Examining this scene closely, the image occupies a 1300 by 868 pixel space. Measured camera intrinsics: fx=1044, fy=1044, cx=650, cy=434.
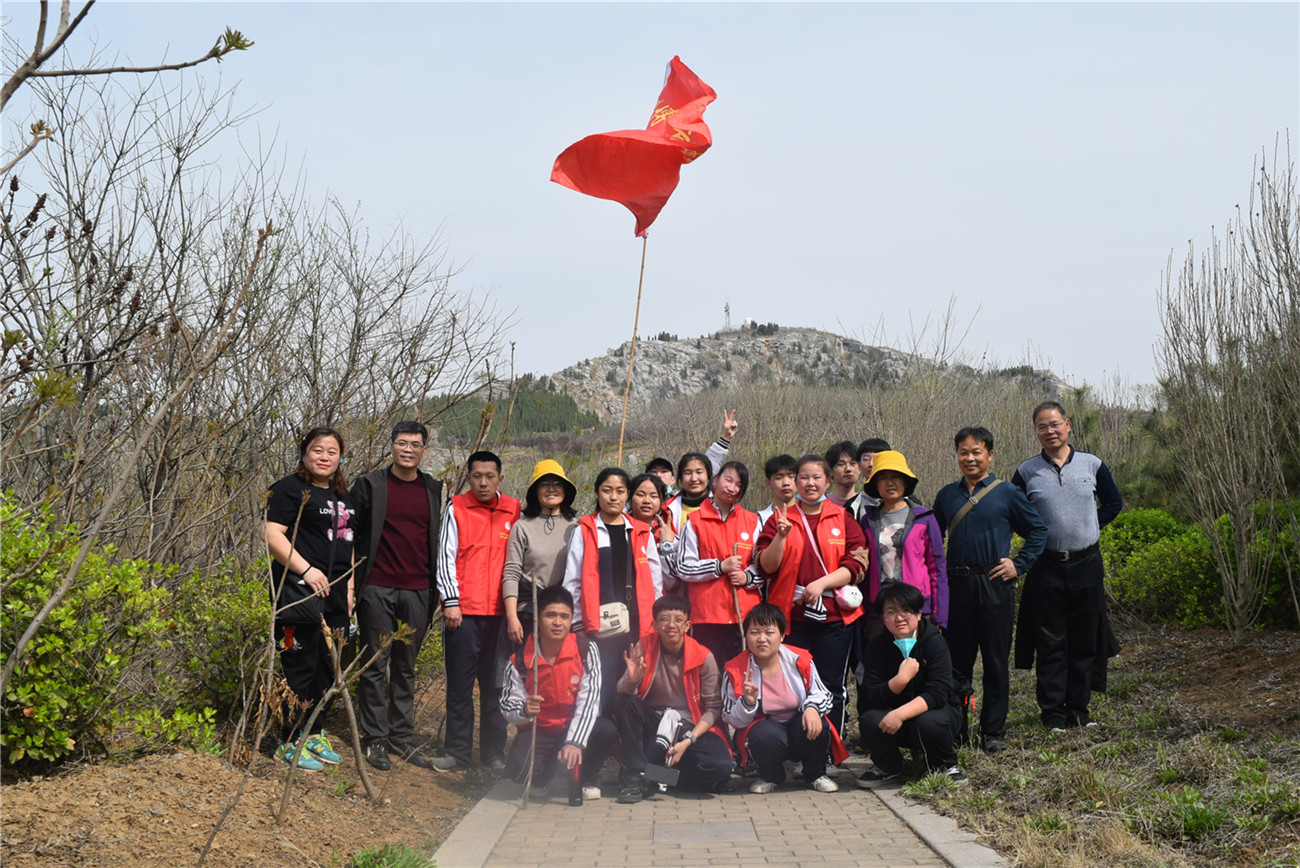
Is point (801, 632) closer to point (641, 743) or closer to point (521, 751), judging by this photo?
point (641, 743)

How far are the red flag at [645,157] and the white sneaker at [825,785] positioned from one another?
15.7ft

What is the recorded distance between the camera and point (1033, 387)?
863 inches

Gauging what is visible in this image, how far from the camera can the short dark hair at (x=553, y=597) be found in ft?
22.2

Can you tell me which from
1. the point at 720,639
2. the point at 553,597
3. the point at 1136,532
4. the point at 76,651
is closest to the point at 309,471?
the point at 553,597

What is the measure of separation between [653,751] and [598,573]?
1.20m

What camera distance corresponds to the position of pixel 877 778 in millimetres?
6727

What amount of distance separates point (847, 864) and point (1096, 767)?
2.10 m

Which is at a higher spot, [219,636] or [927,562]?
[927,562]

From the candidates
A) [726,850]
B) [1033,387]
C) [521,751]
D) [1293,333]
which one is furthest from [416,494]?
[1033,387]

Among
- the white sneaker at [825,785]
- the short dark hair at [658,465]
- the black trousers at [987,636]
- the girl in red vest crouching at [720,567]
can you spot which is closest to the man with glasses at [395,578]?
the girl in red vest crouching at [720,567]

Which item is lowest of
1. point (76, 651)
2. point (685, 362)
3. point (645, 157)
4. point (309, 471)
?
point (76, 651)

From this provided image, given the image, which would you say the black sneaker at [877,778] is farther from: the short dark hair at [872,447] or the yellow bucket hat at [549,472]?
the yellow bucket hat at [549,472]

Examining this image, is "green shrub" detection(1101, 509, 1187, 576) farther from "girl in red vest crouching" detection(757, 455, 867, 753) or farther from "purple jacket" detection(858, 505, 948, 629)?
"girl in red vest crouching" detection(757, 455, 867, 753)

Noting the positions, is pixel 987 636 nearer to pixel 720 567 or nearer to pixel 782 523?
pixel 782 523
